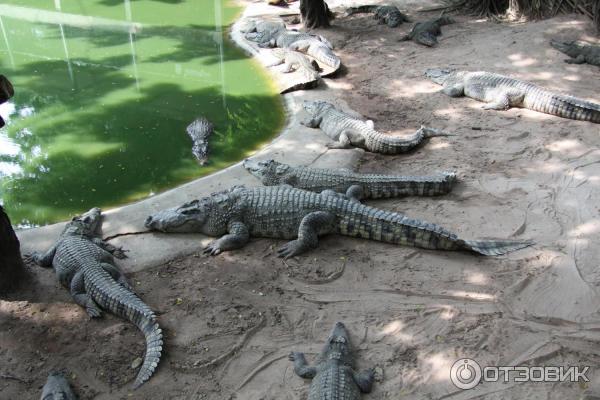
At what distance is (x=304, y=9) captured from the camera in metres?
11.5

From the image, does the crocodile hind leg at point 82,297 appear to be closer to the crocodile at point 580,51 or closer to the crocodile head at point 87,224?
the crocodile head at point 87,224

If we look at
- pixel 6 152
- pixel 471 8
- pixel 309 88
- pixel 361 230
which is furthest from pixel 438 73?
pixel 6 152

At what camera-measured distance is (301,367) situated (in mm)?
3605

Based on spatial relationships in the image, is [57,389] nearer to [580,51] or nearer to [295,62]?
[295,62]

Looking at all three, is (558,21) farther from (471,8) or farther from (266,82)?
(266,82)

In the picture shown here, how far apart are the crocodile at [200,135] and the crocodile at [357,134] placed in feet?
4.49

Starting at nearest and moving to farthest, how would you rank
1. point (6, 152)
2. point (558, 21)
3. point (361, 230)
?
point (361, 230)
point (6, 152)
point (558, 21)

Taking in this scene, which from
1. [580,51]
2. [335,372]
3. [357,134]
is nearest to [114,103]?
[357,134]

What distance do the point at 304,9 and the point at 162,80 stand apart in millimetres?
4104

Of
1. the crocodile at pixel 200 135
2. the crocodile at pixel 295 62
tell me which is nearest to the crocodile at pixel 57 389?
the crocodile at pixel 200 135

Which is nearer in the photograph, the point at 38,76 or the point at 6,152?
the point at 6,152

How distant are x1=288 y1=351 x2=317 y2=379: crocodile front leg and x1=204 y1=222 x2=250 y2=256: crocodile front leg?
1.53 meters

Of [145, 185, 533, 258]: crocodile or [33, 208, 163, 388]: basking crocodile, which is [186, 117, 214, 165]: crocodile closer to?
[145, 185, 533, 258]: crocodile

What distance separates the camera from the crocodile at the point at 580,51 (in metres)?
8.50
